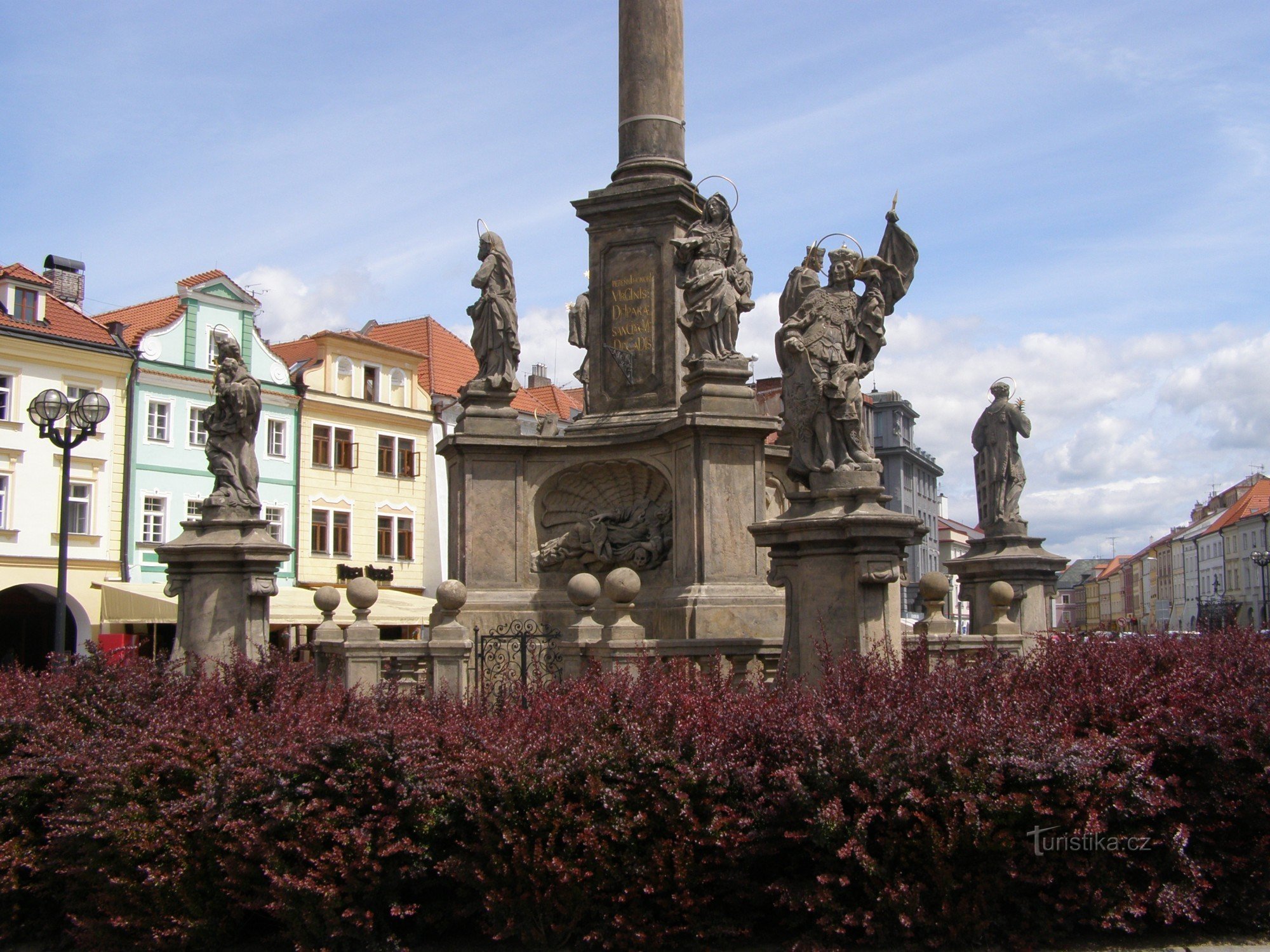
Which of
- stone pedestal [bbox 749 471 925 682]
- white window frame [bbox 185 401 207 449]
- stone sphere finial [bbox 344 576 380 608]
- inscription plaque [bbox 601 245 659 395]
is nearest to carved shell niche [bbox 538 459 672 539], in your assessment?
inscription plaque [bbox 601 245 659 395]

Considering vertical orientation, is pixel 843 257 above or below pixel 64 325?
below

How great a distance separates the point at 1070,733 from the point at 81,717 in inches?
237

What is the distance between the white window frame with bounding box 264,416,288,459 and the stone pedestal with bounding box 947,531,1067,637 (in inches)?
1049

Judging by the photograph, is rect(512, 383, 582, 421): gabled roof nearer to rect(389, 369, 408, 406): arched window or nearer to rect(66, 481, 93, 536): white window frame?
rect(389, 369, 408, 406): arched window

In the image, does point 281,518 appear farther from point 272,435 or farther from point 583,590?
point 583,590

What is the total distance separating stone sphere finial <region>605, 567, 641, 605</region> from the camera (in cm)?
1097

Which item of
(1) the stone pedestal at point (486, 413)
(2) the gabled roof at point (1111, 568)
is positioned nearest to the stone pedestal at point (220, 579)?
(1) the stone pedestal at point (486, 413)

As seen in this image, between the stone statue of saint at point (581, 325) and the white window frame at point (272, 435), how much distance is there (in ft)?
84.7

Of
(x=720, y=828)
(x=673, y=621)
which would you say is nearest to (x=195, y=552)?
(x=673, y=621)

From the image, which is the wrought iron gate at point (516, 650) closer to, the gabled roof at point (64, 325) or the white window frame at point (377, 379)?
the gabled roof at point (64, 325)

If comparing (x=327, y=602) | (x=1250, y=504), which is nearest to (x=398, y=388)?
(x=327, y=602)

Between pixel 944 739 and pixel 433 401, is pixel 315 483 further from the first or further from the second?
pixel 944 739

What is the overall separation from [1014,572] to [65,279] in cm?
3037

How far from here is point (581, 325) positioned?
49.5 feet
